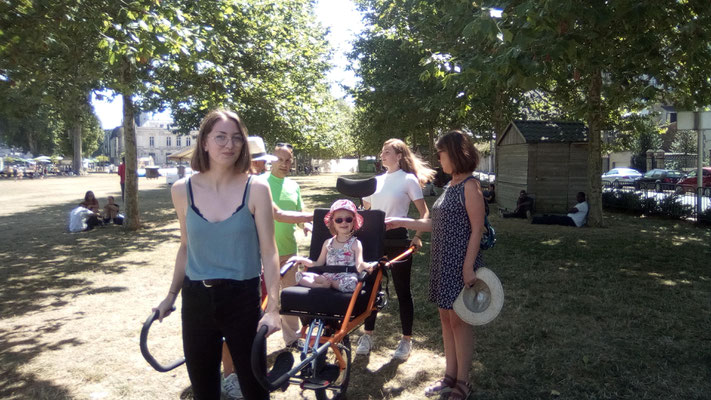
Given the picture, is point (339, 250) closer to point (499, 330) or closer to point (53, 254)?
point (499, 330)

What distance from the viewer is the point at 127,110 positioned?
45.8 ft

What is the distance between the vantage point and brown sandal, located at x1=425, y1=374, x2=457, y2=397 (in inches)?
158

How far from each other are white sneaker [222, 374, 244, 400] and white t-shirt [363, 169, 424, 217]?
1.90m

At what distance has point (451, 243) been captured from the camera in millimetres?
3801

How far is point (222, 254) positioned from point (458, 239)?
5.98ft

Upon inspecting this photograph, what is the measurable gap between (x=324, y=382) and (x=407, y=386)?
0.97 meters

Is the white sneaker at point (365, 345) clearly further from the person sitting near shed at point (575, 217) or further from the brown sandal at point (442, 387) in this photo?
the person sitting near shed at point (575, 217)

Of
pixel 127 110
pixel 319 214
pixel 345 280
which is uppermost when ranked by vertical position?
pixel 127 110

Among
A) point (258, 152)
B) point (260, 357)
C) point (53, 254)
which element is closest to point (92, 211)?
point (53, 254)

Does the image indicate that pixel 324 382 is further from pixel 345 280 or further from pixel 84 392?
pixel 84 392

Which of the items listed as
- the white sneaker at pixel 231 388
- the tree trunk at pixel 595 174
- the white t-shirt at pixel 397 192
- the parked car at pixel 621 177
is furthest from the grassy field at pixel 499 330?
the parked car at pixel 621 177

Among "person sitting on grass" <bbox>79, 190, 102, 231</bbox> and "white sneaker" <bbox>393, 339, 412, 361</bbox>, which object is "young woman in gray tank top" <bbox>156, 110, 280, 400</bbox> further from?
"person sitting on grass" <bbox>79, 190, 102, 231</bbox>

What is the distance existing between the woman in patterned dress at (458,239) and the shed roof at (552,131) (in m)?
13.4

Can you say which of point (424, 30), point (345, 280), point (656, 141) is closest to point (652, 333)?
point (345, 280)
